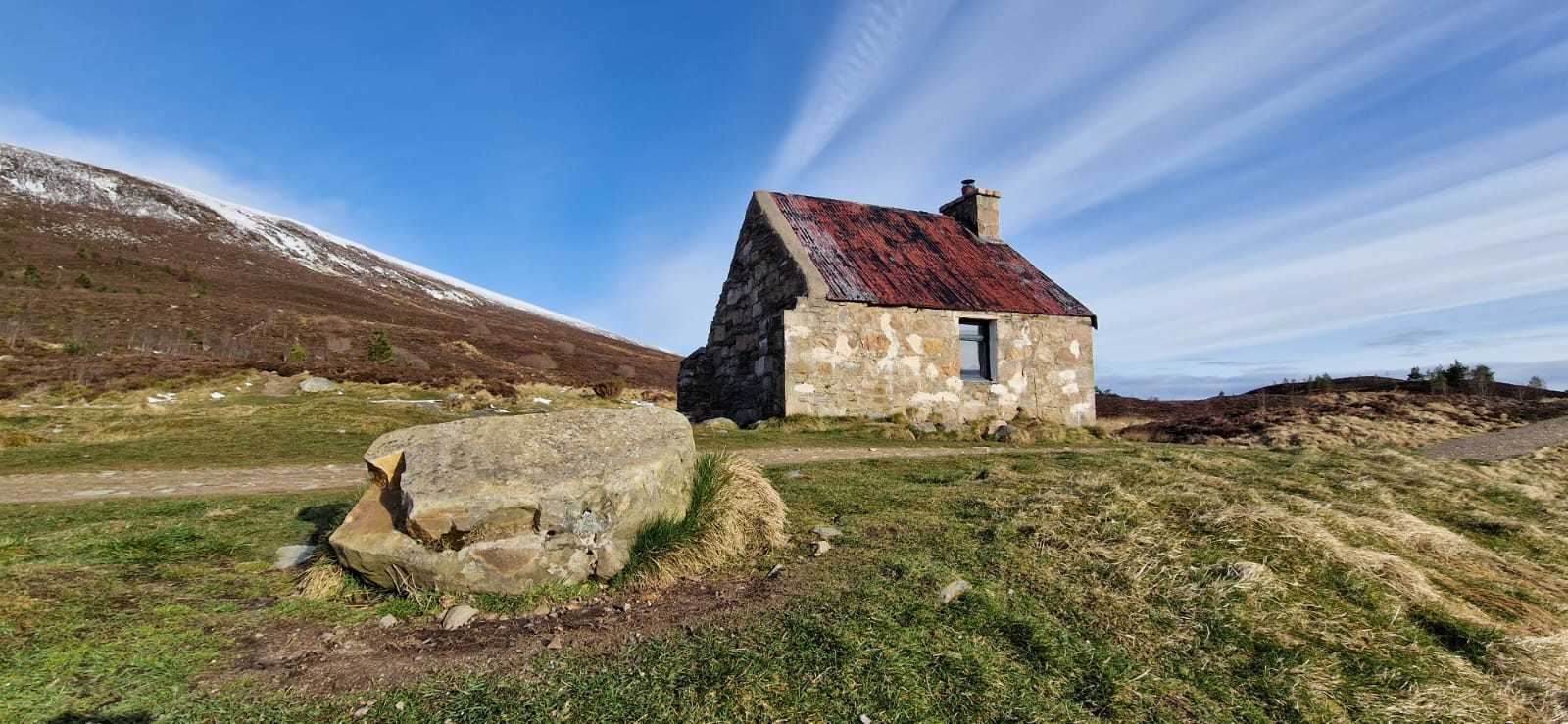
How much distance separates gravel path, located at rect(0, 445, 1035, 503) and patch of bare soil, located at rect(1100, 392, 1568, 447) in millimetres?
13699

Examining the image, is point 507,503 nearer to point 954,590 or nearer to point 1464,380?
point 954,590

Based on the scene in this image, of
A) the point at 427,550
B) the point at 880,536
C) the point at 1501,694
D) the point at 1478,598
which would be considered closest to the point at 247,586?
the point at 427,550

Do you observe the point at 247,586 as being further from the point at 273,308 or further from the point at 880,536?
the point at 273,308

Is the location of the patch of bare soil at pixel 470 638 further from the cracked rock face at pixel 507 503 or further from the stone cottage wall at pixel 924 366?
the stone cottage wall at pixel 924 366

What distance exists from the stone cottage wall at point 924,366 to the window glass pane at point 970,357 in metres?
0.47

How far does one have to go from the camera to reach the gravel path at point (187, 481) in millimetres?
8148

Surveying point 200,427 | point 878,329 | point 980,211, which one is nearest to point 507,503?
point 878,329

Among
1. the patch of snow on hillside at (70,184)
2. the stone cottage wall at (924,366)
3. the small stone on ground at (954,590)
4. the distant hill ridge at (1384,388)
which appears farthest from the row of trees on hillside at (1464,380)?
the patch of snow on hillside at (70,184)

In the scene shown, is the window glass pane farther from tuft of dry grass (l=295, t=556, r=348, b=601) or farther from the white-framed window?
tuft of dry grass (l=295, t=556, r=348, b=601)

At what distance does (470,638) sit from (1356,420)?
78.9 feet

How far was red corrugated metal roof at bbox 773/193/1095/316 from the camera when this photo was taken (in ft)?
56.5

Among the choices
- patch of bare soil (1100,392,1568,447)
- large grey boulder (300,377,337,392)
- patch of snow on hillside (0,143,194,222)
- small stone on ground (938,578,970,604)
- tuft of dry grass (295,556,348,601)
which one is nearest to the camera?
small stone on ground (938,578,970,604)

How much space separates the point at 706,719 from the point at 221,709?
219 cm

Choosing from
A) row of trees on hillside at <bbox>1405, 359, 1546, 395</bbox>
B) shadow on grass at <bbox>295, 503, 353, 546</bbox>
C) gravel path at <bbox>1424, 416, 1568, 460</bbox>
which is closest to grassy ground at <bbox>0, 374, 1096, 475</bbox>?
Answer: shadow on grass at <bbox>295, 503, 353, 546</bbox>
